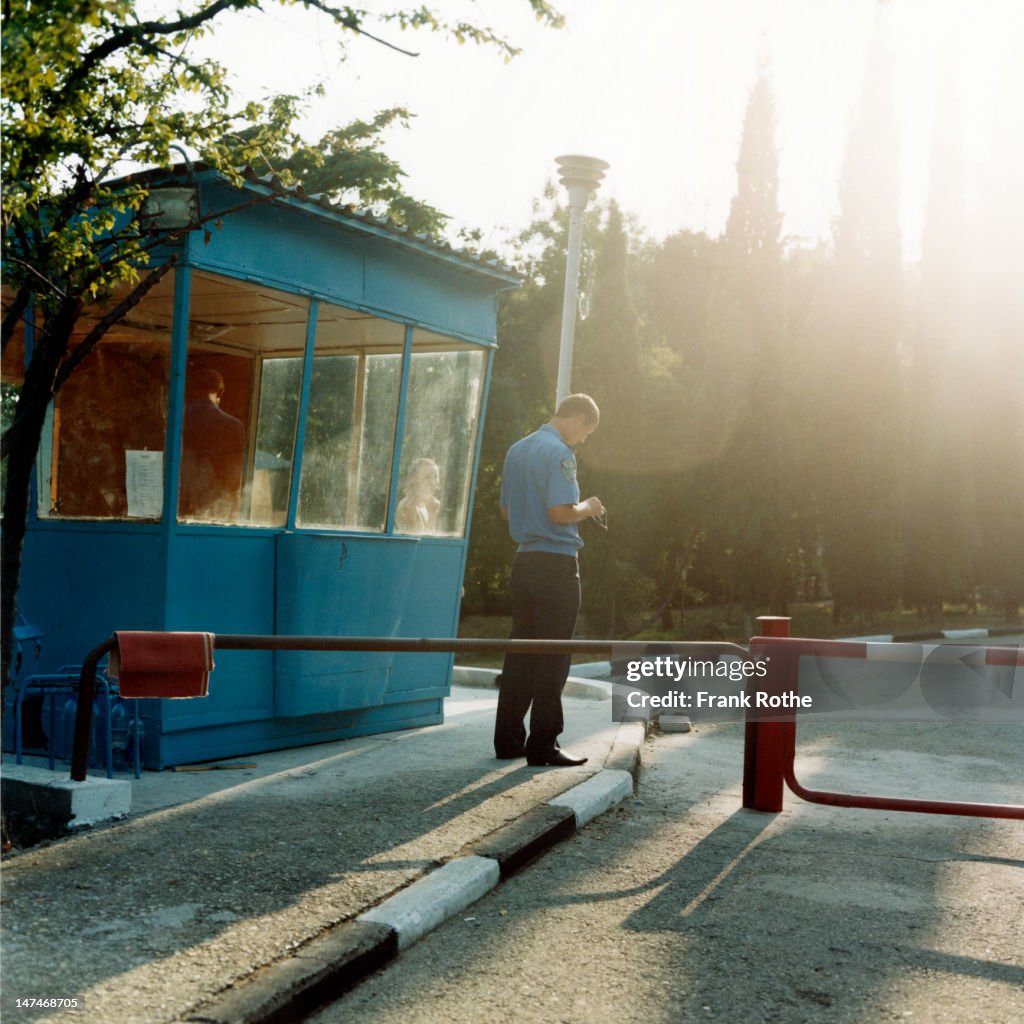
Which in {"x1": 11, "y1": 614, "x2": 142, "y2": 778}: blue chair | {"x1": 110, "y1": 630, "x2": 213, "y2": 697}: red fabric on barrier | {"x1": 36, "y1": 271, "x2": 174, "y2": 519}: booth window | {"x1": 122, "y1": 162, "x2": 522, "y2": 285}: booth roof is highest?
{"x1": 122, "y1": 162, "x2": 522, "y2": 285}: booth roof

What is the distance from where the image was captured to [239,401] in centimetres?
778

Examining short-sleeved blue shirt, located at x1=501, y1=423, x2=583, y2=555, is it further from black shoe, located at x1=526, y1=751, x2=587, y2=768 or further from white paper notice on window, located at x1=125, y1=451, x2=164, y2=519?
white paper notice on window, located at x1=125, y1=451, x2=164, y2=519

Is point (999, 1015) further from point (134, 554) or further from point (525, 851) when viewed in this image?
point (134, 554)

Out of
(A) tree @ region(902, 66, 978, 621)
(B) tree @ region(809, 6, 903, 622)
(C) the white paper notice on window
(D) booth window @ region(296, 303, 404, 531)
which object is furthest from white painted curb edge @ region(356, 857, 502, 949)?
(A) tree @ region(902, 66, 978, 621)

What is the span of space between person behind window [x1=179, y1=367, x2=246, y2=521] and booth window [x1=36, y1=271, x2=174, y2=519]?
15cm

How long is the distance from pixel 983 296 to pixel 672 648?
28084 mm

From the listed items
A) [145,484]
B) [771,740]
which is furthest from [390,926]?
[145,484]

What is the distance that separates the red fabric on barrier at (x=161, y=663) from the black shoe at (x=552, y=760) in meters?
2.56

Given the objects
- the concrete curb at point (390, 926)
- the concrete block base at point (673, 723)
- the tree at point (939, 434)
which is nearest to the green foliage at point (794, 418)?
the tree at point (939, 434)

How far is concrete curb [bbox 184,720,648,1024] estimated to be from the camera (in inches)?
135

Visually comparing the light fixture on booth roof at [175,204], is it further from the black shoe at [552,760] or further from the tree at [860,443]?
the tree at [860,443]

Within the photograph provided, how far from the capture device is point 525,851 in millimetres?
5230

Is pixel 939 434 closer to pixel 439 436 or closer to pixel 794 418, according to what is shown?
pixel 794 418

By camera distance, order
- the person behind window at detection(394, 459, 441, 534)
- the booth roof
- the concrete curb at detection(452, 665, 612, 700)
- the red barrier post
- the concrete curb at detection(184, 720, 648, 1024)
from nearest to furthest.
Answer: the concrete curb at detection(184, 720, 648, 1024)
the red barrier post
the booth roof
the person behind window at detection(394, 459, 441, 534)
the concrete curb at detection(452, 665, 612, 700)
